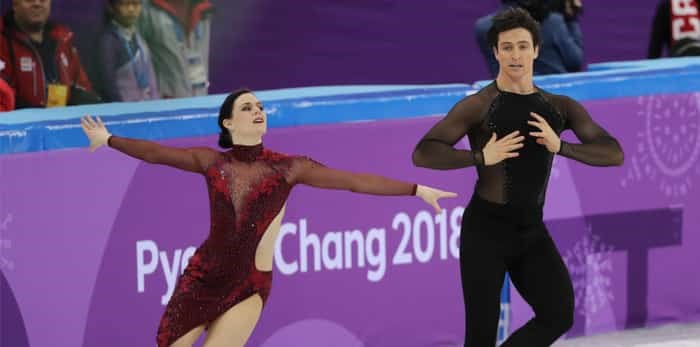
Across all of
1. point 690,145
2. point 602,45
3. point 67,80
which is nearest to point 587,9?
point 602,45

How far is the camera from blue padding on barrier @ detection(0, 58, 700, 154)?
26.9 feet

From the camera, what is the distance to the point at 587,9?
14.4m

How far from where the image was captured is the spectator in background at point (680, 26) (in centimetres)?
1206

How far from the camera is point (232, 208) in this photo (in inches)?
284

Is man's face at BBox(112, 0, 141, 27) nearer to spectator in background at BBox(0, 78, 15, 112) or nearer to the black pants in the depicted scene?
spectator in background at BBox(0, 78, 15, 112)

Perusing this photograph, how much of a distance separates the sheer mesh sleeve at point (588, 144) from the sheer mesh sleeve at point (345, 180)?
2.42 ft

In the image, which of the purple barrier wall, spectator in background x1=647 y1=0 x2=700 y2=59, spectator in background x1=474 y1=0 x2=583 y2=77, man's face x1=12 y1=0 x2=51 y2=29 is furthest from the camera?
spectator in background x1=647 y1=0 x2=700 y2=59

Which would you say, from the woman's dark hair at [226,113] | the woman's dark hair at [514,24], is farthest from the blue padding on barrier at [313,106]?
the woman's dark hair at [514,24]

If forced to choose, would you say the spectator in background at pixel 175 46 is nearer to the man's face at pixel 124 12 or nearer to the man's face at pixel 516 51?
the man's face at pixel 124 12

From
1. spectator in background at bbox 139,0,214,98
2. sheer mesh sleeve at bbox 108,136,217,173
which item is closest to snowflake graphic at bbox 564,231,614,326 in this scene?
spectator in background at bbox 139,0,214,98

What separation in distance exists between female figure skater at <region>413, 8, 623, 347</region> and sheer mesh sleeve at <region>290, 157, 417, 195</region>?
0.31m

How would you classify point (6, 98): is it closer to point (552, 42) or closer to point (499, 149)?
point (499, 149)

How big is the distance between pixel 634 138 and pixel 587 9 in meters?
4.77

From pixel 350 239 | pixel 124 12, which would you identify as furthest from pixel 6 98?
pixel 350 239
